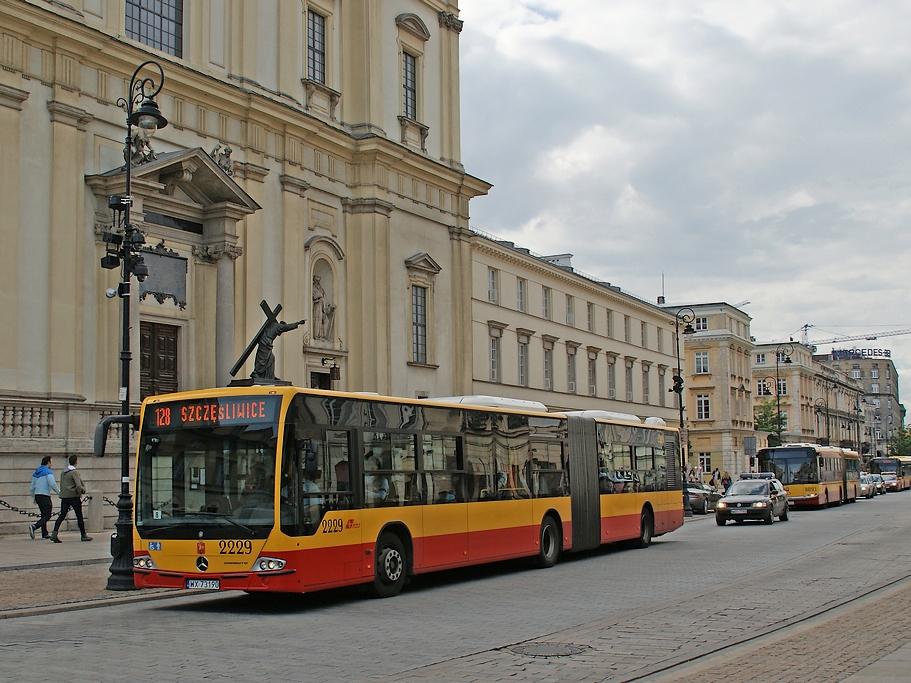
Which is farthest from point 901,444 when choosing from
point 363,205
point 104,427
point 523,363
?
point 104,427

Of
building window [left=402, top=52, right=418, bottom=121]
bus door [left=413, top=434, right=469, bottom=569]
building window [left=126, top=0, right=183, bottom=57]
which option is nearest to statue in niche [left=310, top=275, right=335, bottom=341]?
building window [left=402, top=52, right=418, bottom=121]

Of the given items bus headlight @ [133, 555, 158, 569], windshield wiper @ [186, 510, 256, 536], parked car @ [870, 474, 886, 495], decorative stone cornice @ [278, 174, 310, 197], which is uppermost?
decorative stone cornice @ [278, 174, 310, 197]

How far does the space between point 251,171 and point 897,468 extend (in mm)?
73626

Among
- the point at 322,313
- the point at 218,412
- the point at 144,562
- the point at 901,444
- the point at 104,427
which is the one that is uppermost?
the point at 322,313

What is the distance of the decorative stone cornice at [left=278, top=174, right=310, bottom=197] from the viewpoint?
34.7 meters

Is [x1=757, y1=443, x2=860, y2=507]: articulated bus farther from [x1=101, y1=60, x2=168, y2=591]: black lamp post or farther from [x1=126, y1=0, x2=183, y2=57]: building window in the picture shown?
[x1=101, y1=60, x2=168, y2=591]: black lamp post

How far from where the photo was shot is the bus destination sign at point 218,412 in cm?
1405

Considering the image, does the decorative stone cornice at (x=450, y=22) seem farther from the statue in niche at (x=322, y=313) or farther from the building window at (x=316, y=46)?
the statue in niche at (x=322, y=313)

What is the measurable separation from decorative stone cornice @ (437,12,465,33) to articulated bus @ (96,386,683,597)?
27.6m

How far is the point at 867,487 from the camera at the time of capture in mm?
66250

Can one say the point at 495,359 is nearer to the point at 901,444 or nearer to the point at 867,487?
the point at 867,487

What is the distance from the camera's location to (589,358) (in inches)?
2432

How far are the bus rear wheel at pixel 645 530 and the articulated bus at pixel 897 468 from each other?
69239mm

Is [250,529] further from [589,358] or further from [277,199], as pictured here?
[589,358]
